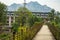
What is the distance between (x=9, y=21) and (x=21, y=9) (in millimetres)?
34576

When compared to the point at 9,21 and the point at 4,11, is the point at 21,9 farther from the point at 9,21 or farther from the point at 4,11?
the point at 9,21

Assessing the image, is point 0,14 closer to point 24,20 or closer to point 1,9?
point 1,9

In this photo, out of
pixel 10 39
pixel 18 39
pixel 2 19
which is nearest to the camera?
pixel 10 39

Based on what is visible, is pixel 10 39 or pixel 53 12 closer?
pixel 10 39

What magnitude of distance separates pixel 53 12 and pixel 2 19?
3321cm

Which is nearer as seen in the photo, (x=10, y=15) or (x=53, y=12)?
(x=53, y=12)

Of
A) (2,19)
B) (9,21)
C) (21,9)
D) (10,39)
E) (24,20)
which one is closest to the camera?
(10,39)

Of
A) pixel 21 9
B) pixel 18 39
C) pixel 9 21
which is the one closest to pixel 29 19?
pixel 21 9

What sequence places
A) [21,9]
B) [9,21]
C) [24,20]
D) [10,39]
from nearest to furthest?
[10,39] → [24,20] → [21,9] → [9,21]

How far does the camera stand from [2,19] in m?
46.2

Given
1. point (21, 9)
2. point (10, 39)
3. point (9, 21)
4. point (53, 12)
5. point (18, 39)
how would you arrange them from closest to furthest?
point (10, 39)
point (18, 39)
point (21, 9)
point (53, 12)
point (9, 21)

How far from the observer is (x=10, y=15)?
8662cm

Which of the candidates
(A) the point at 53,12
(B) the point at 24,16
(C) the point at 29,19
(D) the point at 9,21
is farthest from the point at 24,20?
(D) the point at 9,21

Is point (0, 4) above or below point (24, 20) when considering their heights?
above
